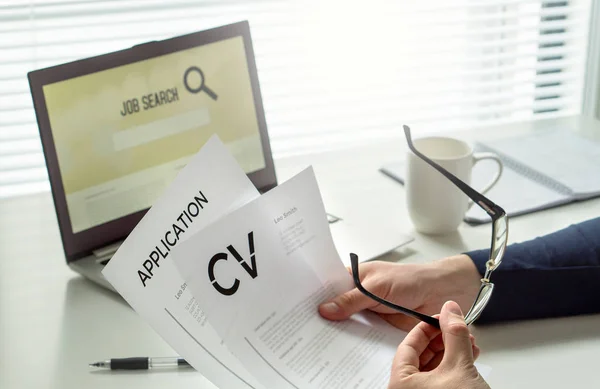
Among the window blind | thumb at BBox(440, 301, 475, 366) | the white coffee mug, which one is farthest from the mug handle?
the window blind

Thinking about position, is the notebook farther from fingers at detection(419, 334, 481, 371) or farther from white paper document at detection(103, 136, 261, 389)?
white paper document at detection(103, 136, 261, 389)

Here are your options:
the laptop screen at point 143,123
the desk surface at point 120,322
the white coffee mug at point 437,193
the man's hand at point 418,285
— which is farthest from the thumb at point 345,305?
the laptop screen at point 143,123

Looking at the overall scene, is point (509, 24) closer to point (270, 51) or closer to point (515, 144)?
point (270, 51)

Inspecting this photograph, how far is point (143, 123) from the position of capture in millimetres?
1049

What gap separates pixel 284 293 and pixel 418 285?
0.18 m

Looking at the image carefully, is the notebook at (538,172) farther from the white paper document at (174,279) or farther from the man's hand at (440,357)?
the white paper document at (174,279)

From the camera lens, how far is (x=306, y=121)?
6.47ft

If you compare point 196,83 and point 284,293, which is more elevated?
point 196,83

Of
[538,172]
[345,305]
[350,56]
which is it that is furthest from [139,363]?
[350,56]

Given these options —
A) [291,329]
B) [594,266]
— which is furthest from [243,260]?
[594,266]

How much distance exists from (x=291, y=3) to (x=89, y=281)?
1082mm

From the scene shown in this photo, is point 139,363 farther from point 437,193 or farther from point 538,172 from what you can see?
point 538,172

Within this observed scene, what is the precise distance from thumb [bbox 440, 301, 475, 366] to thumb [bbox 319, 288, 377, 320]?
0.14 meters

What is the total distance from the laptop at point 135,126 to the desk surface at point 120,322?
0.05 metres
